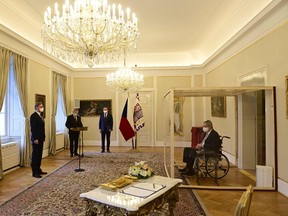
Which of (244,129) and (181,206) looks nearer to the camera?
(181,206)

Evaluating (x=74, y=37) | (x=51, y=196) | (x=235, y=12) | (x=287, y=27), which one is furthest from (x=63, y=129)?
(x=287, y=27)

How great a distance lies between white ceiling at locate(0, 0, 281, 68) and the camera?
16.9 feet

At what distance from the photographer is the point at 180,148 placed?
369 inches

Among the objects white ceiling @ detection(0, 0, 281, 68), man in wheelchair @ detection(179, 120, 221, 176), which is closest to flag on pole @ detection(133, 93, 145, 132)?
white ceiling @ detection(0, 0, 281, 68)

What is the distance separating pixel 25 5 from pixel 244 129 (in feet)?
19.4

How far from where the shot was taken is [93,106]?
10203mm

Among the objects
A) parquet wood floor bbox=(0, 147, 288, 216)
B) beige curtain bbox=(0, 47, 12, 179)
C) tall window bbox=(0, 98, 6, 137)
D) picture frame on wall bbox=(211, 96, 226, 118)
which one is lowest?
parquet wood floor bbox=(0, 147, 288, 216)

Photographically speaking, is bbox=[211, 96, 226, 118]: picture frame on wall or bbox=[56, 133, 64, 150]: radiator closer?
bbox=[211, 96, 226, 118]: picture frame on wall

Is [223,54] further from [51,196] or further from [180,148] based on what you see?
[51,196]

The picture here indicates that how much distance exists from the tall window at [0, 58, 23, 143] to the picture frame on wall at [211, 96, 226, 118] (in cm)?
573

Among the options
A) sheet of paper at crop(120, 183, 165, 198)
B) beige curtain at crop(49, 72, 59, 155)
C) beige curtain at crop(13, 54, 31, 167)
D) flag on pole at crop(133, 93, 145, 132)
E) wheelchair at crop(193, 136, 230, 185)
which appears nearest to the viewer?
sheet of paper at crop(120, 183, 165, 198)

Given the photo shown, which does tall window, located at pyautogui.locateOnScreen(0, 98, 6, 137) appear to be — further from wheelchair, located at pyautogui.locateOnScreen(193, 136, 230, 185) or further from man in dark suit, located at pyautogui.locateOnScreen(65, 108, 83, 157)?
wheelchair, located at pyautogui.locateOnScreen(193, 136, 230, 185)

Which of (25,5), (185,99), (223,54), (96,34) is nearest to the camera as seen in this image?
(96,34)

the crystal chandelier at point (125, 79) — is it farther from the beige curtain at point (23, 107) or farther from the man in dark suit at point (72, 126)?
the beige curtain at point (23, 107)
